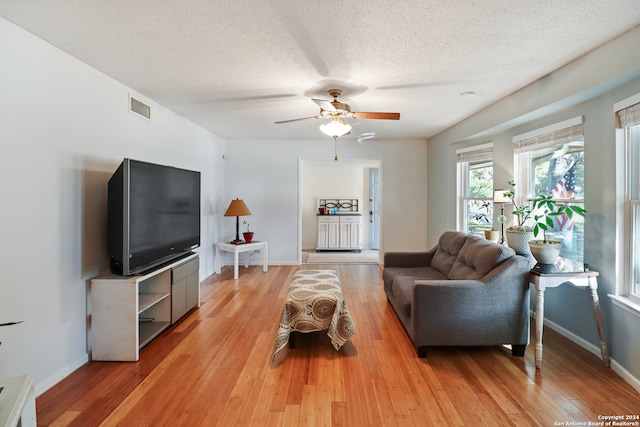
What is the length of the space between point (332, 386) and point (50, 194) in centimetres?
239

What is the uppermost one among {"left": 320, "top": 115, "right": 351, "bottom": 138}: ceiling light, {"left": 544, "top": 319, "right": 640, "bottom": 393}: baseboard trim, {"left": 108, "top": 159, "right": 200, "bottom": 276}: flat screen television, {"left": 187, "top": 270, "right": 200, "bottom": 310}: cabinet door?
{"left": 320, "top": 115, "right": 351, "bottom": 138}: ceiling light

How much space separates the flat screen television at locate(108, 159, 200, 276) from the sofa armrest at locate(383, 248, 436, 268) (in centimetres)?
247

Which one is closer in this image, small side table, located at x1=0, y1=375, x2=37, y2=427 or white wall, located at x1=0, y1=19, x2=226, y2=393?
small side table, located at x1=0, y1=375, x2=37, y2=427

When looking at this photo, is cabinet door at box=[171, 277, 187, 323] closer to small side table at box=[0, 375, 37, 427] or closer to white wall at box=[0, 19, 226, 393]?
white wall at box=[0, 19, 226, 393]

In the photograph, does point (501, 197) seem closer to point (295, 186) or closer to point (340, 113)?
point (340, 113)

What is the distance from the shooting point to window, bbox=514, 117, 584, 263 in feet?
9.92

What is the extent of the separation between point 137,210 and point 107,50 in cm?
122

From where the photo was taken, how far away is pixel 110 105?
2.90m

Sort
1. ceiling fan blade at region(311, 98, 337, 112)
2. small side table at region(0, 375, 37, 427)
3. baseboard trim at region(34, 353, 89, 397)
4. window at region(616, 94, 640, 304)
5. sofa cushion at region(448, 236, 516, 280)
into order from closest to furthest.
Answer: small side table at region(0, 375, 37, 427), baseboard trim at region(34, 353, 89, 397), window at region(616, 94, 640, 304), sofa cushion at region(448, 236, 516, 280), ceiling fan blade at region(311, 98, 337, 112)

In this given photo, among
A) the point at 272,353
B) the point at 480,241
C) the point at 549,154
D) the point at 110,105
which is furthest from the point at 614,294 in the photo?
the point at 110,105

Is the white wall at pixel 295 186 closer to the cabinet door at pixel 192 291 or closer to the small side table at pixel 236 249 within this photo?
the small side table at pixel 236 249

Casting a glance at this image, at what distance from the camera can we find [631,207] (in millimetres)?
2453

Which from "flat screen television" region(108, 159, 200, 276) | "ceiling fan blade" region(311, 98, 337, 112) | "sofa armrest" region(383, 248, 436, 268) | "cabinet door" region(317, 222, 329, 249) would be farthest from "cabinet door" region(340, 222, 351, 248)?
"ceiling fan blade" region(311, 98, 337, 112)

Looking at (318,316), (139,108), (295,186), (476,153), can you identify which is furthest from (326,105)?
(295,186)
